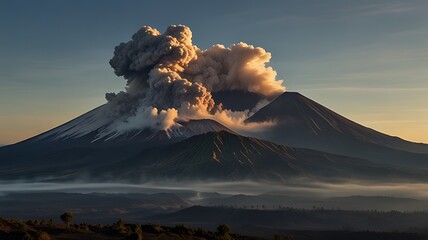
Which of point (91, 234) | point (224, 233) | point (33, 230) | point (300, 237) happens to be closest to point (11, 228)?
point (33, 230)

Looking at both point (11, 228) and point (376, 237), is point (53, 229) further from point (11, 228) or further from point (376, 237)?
point (376, 237)

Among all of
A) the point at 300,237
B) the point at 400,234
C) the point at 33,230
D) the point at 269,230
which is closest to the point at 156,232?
the point at 33,230

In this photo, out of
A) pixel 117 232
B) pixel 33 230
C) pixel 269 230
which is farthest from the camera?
pixel 269 230

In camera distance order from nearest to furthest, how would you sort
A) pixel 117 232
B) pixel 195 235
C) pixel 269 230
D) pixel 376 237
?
pixel 117 232
pixel 195 235
pixel 376 237
pixel 269 230

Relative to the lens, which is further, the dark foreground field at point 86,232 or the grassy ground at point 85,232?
the dark foreground field at point 86,232

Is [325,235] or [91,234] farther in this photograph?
[325,235]

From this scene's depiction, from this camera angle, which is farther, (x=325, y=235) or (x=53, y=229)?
(x=325, y=235)

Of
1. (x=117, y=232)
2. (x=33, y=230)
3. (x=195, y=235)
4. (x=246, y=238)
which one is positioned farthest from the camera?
(x=246, y=238)

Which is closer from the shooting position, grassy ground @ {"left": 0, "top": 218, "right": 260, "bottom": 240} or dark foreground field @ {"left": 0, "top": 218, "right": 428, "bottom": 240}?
grassy ground @ {"left": 0, "top": 218, "right": 260, "bottom": 240}

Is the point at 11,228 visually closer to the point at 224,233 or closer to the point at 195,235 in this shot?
the point at 195,235
